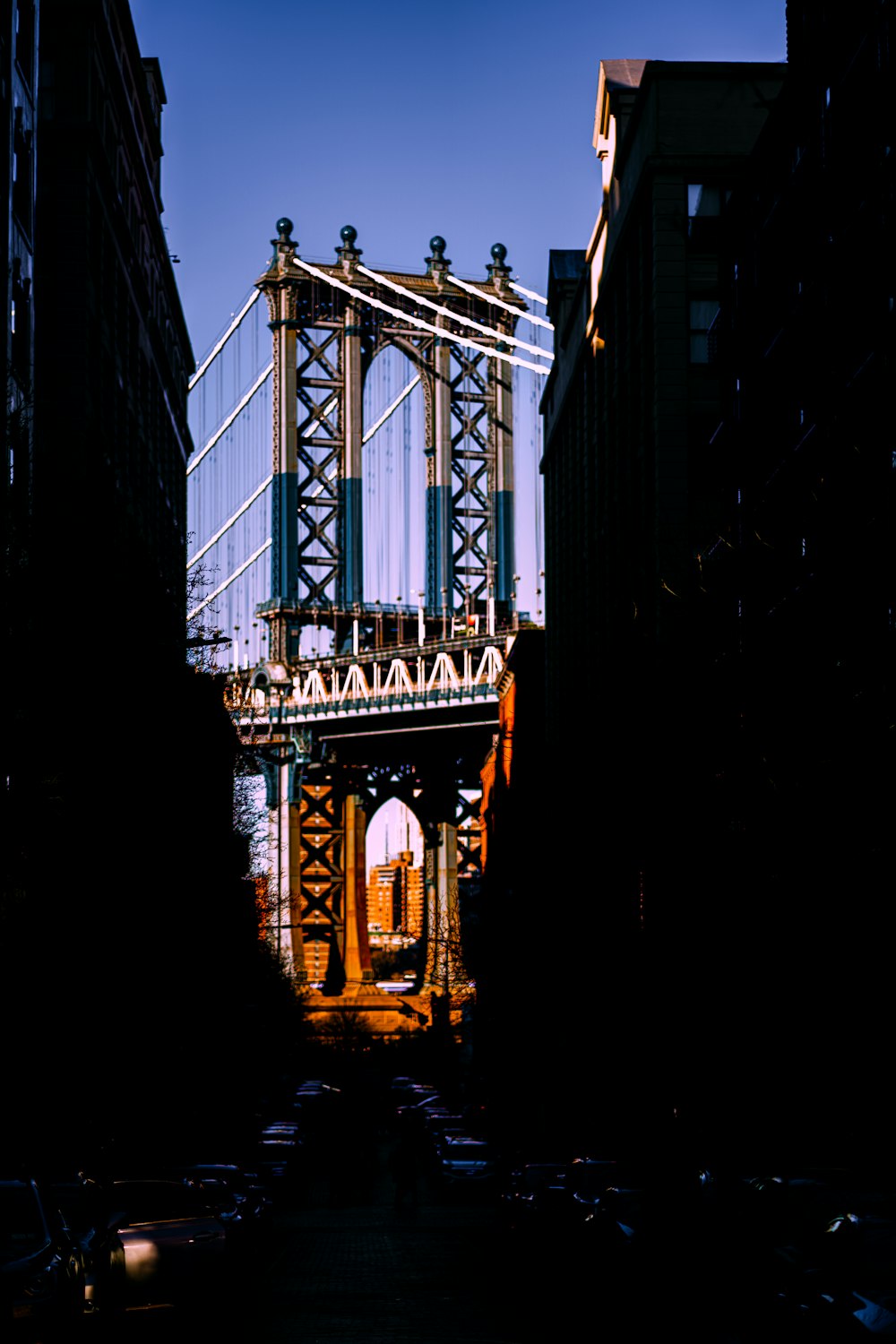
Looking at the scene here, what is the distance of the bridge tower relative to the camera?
14238cm

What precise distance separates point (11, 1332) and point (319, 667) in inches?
5255

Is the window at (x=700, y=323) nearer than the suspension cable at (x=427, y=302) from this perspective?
Yes

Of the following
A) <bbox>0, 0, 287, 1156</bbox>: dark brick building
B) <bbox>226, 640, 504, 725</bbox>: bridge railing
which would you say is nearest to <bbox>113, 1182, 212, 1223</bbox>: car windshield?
A: <bbox>0, 0, 287, 1156</bbox>: dark brick building

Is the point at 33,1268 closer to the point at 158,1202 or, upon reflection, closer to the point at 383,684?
the point at 158,1202

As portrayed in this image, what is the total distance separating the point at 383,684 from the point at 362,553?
29.6 feet

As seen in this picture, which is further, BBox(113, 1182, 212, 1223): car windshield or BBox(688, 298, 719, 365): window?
BBox(688, 298, 719, 365): window

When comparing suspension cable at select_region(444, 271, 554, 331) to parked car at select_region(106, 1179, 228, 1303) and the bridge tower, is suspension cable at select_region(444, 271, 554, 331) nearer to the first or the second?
the bridge tower

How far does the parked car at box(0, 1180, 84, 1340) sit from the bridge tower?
117m

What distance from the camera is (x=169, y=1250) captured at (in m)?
21.0

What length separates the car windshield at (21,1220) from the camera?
1594cm

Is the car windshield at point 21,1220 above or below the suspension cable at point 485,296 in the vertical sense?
below

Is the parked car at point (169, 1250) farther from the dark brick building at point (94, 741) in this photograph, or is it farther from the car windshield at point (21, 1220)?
the dark brick building at point (94, 741)

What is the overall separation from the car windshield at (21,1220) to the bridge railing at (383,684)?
11374 centimetres

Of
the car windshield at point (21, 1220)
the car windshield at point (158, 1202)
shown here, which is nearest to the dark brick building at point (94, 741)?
the car windshield at point (158, 1202)
